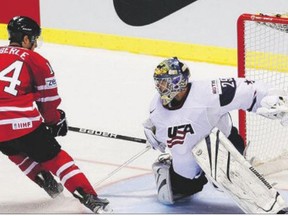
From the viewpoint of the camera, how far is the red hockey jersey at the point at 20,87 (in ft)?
11.0

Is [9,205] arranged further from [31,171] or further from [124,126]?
[124,126]

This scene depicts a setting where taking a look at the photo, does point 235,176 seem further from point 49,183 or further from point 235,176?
point 49,183

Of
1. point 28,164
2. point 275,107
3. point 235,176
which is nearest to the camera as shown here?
point 235,176

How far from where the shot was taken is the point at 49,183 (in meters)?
3.64

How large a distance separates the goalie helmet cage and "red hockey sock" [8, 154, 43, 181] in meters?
0.99

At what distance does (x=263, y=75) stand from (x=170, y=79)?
1337mm

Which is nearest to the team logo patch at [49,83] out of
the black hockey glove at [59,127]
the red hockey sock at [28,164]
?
the black hockey glove at [59,127]

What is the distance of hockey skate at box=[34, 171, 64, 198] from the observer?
3.62 metres

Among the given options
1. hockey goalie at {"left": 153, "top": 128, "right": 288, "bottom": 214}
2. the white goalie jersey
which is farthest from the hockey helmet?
hockey goalie at {"left": 153, "top": 128, "right": 288, "bottom": 214}

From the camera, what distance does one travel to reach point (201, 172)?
3500 mm

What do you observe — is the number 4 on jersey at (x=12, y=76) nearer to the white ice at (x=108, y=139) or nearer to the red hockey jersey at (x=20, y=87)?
the red hockey jersey at (x=20, y=87)

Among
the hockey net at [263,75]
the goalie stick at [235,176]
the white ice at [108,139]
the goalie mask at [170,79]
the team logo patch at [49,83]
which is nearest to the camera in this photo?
the goalie stick at [235,176]

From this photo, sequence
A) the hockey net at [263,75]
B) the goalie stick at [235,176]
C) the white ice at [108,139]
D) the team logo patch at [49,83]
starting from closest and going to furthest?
the goalie stick at [235,176], the team logo patch at [49,83], the white ice at [108,139], the hockey net at [263,75]

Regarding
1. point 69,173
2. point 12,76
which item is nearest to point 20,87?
point 12,76
